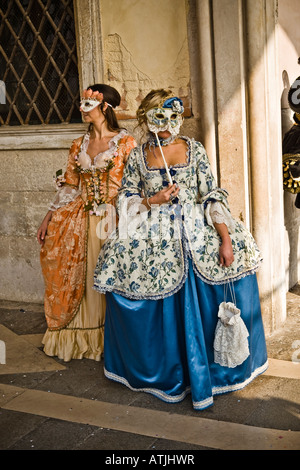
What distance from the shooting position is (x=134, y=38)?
4.82 m

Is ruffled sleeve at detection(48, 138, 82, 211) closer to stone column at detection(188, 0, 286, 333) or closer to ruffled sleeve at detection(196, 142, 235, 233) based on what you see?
stone column at detection(188, 0, 286, 333)

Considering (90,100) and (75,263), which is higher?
(90,100)

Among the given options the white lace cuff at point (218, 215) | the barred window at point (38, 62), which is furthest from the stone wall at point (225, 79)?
the white lace cuff at point (218, 215)

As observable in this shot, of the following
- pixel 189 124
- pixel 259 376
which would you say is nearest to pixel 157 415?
pixel 259 376

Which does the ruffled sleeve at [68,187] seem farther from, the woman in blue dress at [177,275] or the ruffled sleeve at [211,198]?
the ruffled sleeve at [211,198]

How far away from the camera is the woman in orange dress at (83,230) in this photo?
4.43 m

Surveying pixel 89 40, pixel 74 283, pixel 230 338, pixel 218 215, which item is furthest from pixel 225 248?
pixel 89 40

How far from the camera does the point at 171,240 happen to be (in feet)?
12.4

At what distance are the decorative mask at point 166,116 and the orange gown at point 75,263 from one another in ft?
2.23

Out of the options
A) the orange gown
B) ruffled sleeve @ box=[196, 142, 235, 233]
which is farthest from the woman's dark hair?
ruffled sleeve @ box=[196, 142, 235, 233]

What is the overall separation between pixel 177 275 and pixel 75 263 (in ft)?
3.64

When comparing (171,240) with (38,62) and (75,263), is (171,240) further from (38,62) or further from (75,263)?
(38,62)

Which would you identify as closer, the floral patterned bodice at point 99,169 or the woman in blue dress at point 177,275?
the woman in blue dress at point 177,275

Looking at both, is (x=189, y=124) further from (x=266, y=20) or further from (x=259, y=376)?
(x=259, y=376)
